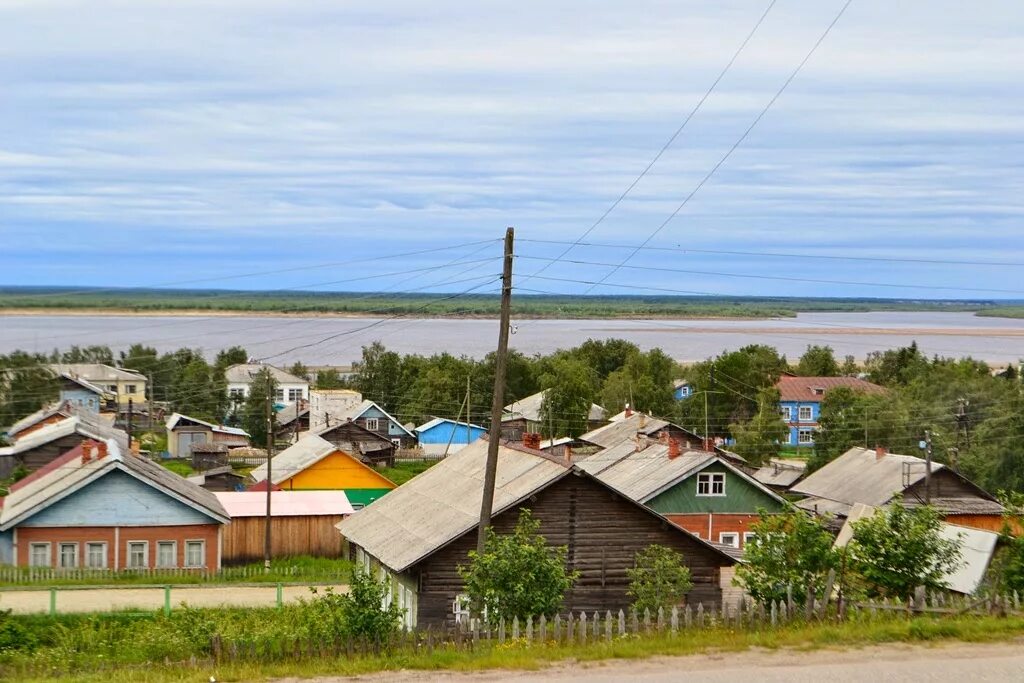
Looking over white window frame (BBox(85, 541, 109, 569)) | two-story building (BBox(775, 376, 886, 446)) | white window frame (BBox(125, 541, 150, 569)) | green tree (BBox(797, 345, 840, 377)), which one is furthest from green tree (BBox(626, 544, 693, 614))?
green tree (BBox(797, 345, 840, 377))

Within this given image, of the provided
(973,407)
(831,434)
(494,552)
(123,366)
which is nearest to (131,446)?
(494,552)

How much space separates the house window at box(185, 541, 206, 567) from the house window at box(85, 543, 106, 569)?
2.67 m

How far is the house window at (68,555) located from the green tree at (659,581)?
2192 centimetres

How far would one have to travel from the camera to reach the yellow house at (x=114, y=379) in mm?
119250

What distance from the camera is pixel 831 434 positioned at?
75875 mm

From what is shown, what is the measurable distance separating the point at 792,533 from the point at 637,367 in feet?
294

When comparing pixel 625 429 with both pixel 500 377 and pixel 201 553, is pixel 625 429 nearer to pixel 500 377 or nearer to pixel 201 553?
pixel 201 553

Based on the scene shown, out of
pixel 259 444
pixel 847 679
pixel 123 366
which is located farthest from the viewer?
pixel 123 366

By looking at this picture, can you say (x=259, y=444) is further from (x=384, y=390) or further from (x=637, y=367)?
(x=637, y=367)

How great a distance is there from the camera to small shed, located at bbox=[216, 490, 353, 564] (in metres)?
45.1

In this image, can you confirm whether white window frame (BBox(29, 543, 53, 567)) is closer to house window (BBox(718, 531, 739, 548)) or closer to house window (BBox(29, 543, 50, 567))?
house window (BBox(29, 543, 50, 567))

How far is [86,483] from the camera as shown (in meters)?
41.0

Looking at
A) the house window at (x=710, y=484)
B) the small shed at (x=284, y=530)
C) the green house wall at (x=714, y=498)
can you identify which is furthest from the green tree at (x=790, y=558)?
the small shed at (x=284, y=530)

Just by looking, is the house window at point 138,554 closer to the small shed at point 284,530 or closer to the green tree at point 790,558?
the small shed at point 284,530
